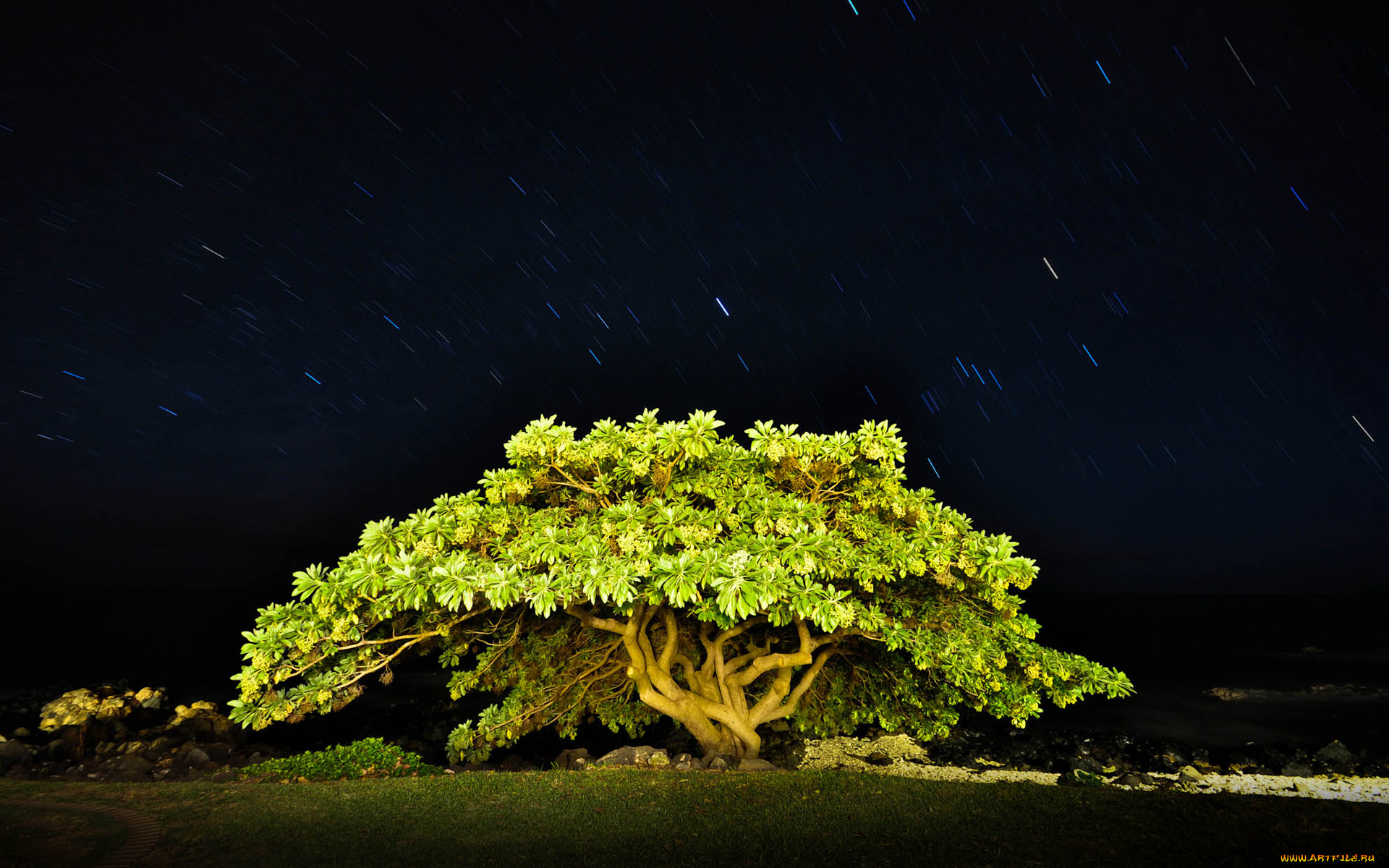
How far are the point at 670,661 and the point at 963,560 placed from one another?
229 inches

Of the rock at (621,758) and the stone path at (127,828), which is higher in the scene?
the stone path at (127,828)

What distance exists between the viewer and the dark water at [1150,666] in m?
28.9

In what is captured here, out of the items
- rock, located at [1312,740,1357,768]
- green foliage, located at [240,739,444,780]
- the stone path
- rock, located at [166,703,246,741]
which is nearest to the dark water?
rock, located at [1312,740,1357,768]

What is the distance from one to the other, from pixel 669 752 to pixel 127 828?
40.1ft

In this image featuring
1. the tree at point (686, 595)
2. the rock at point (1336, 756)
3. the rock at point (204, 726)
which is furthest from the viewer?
the rock at point (204, 726)

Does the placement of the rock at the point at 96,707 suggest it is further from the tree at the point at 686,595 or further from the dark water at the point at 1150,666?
the tree at the point at 686,595

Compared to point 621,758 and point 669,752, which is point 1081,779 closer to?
point 669,752

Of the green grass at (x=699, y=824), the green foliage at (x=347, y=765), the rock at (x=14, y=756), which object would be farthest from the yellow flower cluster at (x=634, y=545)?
the rock at (x=14, y=756)

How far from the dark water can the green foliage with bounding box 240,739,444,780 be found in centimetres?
2247

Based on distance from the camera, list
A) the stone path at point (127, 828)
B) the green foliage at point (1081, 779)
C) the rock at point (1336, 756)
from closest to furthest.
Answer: the stone path at point (127, 828) → the green foliage at point (1081, 779) → the rock at point (1336, 756)

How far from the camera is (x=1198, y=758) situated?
2206cm

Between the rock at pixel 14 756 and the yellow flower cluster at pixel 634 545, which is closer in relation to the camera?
the yellow flower cluster at pixel 634 545

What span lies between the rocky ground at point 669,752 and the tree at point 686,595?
1583 mm

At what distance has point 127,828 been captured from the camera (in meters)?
7.96
